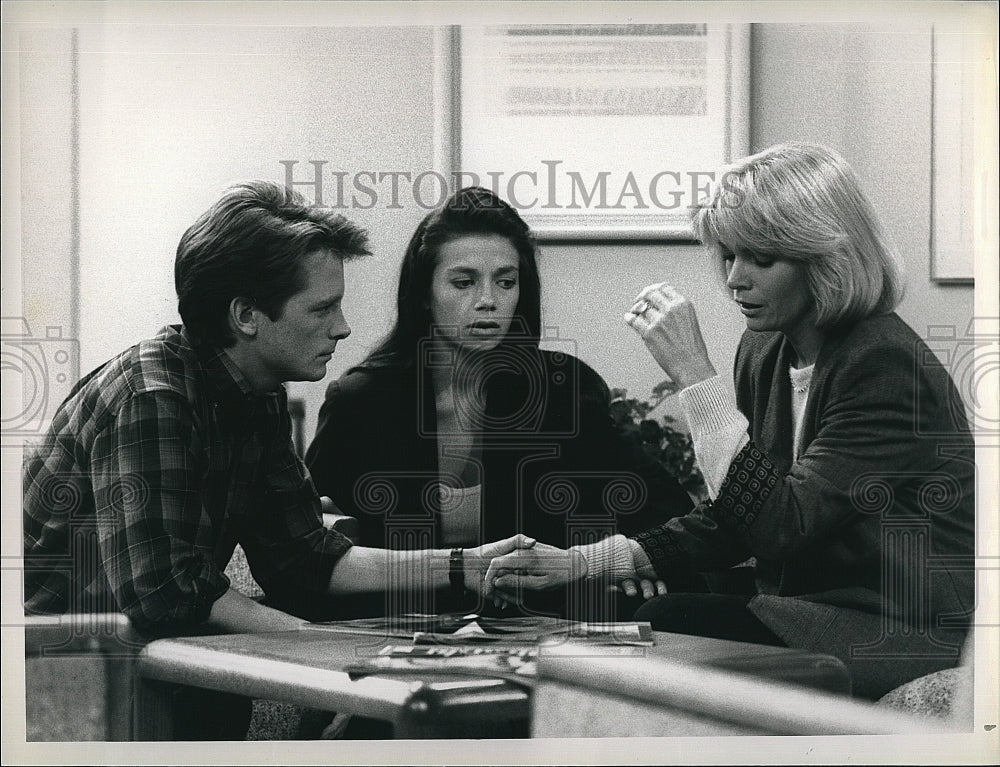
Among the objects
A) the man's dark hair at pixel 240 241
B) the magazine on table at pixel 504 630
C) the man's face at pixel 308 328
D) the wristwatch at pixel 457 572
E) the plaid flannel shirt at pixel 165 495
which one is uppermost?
the man's dark hair at pixel 240 241

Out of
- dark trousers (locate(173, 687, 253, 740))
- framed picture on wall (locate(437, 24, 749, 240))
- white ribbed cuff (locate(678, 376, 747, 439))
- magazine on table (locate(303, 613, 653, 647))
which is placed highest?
framed picture on wall (locate(437, 24, 749, 240))

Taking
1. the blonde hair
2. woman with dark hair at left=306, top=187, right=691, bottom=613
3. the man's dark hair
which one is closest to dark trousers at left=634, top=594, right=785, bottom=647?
woman with dark hair at left=306, top=187, right=691, bottom=613

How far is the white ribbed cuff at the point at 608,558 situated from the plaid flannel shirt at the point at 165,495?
761mm


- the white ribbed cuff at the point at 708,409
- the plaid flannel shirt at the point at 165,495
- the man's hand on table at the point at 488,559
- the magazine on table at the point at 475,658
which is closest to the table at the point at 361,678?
the magazine on table at the point at 475,658

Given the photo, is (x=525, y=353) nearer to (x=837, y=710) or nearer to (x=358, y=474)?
(x=358, y=474)

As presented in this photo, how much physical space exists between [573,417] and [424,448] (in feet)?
1.54

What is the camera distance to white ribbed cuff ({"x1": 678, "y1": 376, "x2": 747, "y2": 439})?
466 cm

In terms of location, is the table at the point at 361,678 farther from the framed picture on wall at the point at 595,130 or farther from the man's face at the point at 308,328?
the framed picture on wall at the point at 595,130

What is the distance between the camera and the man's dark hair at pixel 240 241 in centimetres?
462

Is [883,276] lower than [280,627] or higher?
higher

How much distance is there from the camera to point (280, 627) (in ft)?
15.2

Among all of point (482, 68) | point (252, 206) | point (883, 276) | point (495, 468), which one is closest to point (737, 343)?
Result: point (883, 276)

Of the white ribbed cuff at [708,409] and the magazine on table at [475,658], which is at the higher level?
the white ribbed cuff at [708,409]

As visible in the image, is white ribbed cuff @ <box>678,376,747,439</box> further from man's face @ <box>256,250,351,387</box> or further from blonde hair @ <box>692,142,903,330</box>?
man's face @ <box>256,250,351,387</box>
